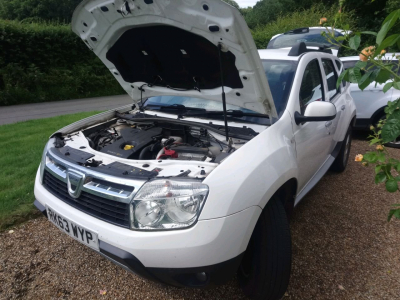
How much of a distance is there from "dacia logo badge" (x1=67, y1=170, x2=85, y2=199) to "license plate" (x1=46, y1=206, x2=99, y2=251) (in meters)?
0.17

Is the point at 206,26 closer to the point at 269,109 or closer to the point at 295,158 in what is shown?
the point at 269,109

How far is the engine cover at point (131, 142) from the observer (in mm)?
2307

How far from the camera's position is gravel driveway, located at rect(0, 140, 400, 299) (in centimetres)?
217

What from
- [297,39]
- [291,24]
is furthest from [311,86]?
[291,24]

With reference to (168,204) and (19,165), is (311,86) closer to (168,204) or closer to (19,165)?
(168,204)

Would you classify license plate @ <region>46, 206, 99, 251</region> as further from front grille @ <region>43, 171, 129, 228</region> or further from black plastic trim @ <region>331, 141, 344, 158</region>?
black plastic trim @ <region>331, 141, 344, 158</region>

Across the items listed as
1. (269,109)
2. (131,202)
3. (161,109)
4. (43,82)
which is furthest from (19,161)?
(43,82)

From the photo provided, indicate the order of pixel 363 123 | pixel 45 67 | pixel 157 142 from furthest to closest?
pixel 45 67
pixel 363 123
pixel 157 142

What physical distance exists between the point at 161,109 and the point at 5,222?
191cm

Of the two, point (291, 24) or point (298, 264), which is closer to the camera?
point (298, 264)

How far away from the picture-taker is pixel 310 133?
2660 millimetres

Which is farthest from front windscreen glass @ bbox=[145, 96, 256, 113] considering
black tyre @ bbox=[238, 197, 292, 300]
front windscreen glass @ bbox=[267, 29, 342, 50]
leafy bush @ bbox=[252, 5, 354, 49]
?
leafy bush @ bbox=[252, 5, 354, 49]

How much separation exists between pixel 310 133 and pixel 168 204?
1.59 m

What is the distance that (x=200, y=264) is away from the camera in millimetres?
1591
